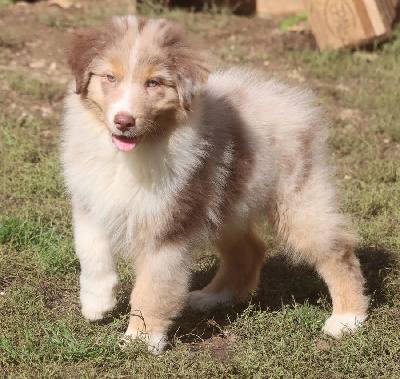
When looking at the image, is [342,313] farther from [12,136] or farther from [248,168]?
[12,136]

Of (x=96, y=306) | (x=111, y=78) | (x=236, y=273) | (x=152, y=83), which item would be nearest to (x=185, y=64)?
(x=152, y=83)

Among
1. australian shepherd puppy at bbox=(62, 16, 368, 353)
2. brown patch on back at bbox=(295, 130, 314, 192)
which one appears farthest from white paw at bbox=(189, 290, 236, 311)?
brown patch on back at bbox=(295, 130, 314, 192)

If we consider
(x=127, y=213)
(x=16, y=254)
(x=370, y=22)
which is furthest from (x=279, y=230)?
(x=370, y=22)

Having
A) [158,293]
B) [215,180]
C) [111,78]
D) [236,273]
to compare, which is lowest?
[236,273]

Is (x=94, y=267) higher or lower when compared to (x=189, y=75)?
lower

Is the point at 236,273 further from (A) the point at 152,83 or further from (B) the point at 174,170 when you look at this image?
(A) the point at 152,83

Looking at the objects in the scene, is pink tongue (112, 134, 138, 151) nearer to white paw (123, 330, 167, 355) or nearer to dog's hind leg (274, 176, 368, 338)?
white paw (123, 330, 167, 355)

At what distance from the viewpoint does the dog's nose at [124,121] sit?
3781mm

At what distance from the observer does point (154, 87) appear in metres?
3.96

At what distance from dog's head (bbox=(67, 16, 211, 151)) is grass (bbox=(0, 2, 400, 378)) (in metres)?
1.26

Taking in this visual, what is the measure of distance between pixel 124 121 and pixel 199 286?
2.07 metres

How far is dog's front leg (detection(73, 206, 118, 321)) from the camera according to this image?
435 cm

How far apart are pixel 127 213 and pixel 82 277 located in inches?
22.6

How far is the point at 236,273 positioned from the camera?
526 cm
